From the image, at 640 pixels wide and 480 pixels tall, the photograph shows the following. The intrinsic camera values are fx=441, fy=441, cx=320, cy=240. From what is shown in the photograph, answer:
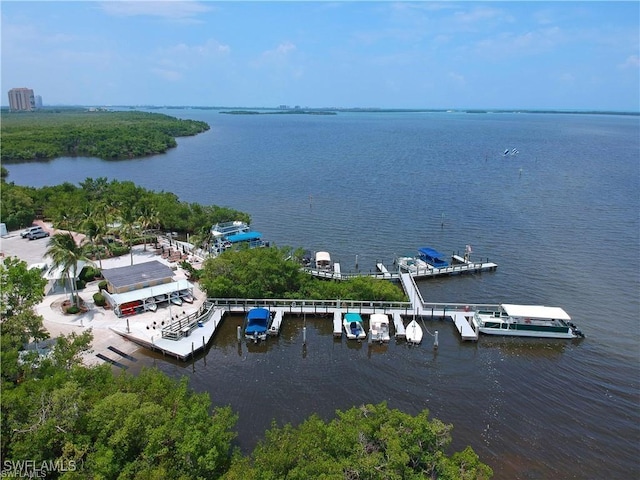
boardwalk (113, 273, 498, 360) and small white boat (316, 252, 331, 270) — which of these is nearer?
boardwalk (113, 273, 498, 360)

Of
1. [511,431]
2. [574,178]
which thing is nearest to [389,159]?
[574,178]

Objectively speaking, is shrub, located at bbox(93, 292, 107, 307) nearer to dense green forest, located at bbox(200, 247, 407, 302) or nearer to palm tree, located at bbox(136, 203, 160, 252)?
dense green forest, located at bbox(200, 247, 407, 302)

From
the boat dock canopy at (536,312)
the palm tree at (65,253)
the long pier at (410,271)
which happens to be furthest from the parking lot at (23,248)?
the boat dock canopy at (536,312)

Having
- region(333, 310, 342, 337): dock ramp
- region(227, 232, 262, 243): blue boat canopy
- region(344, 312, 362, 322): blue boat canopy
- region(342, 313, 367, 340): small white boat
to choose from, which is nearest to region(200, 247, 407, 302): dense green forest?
region(333, 310, 342, 337): dock ramp

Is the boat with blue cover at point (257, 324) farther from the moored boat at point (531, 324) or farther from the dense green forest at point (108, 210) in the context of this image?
the dense green forest at point (108, 210)

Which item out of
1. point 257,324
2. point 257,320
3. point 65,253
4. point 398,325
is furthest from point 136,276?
point 398,325
